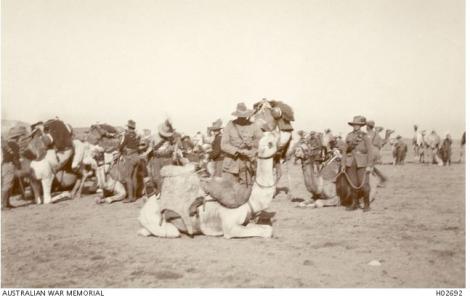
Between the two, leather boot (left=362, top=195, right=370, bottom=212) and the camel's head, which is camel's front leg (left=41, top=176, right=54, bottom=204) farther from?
leather boot (left=362, top=195, right=370, bottom=212)

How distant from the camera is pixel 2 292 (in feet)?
23.6

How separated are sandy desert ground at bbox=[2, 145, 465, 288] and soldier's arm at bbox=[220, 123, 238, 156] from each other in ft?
4.19

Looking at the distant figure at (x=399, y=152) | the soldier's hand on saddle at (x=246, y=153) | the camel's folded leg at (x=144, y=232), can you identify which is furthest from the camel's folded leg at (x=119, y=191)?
the distant figure at (x=399, y=152)

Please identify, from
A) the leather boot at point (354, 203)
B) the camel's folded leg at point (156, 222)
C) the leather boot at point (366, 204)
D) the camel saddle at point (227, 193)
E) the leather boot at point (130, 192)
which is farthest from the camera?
the leather boot at point (130, 192)

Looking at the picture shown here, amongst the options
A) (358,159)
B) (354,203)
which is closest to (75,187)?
(354,203)

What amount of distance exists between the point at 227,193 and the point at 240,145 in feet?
4.19

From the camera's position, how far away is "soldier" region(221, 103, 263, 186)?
8484 mm

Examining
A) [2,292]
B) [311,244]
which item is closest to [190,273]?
[311,244]

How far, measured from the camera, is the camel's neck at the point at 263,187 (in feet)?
24.7

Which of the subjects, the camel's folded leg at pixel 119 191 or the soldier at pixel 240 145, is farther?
the camel's folded leg at pixel 119 191

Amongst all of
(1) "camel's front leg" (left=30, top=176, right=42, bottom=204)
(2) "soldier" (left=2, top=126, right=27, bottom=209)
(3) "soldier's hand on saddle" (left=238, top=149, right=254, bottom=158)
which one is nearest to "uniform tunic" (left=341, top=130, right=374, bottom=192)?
(3) "soldier's hand on saddle" (left=238, top=149, right=254, bottom=158)

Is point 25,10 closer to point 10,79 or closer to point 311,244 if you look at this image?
point 10,79

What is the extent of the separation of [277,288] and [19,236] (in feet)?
13.0

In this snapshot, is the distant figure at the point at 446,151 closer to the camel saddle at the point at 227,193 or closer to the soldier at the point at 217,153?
the soldier at the point at 217,153
